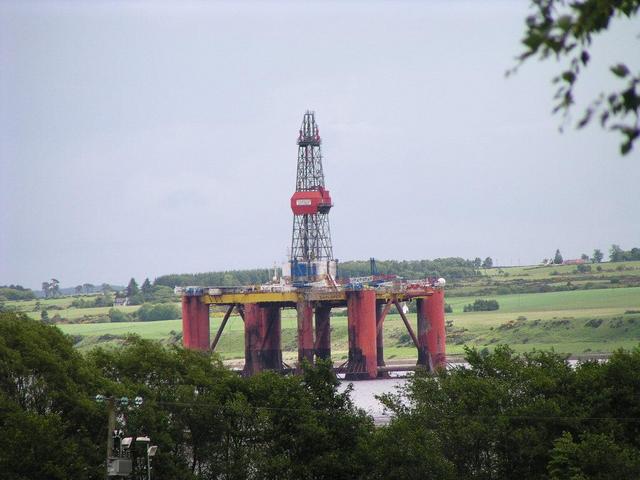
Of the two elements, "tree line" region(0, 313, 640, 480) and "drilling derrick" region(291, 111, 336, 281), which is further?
"drilling derrick" region(291, 111, 336, 281)

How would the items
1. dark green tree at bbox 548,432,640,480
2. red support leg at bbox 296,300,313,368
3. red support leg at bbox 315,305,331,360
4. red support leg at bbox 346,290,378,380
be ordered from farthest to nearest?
1. red support leg at bbox 315,305,331,360
2. red support leg at bbox 296,300,313,368
3. red support leg at bbox 346,290,378,380
4. dark green tree at bbox 548,432,640,480

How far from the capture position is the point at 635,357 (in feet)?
178

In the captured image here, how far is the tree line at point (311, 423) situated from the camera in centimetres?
4694

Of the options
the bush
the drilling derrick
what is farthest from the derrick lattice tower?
the bush

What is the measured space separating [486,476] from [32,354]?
16.5 m

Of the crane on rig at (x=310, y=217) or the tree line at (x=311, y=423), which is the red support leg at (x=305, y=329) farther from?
the tree line at (x=311, y=423)

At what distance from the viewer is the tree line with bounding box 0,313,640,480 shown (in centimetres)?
4694

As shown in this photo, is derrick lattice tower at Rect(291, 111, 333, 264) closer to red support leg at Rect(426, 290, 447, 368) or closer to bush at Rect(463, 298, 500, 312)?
red support leg at Rect(426, 290, 447, 368)

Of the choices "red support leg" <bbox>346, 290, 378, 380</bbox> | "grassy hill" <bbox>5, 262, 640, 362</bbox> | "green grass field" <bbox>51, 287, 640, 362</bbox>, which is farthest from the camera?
"grassy hill" <bbox>5, 262, 640, 362</bbox>

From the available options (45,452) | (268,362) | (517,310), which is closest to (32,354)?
(45,452)

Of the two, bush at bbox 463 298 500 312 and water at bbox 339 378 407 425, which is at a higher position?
bush at bbox 463 298 500 312

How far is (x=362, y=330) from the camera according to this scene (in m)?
117

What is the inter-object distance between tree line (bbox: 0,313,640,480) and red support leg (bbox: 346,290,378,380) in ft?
191

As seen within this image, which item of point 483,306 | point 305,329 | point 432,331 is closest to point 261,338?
point 305,329
